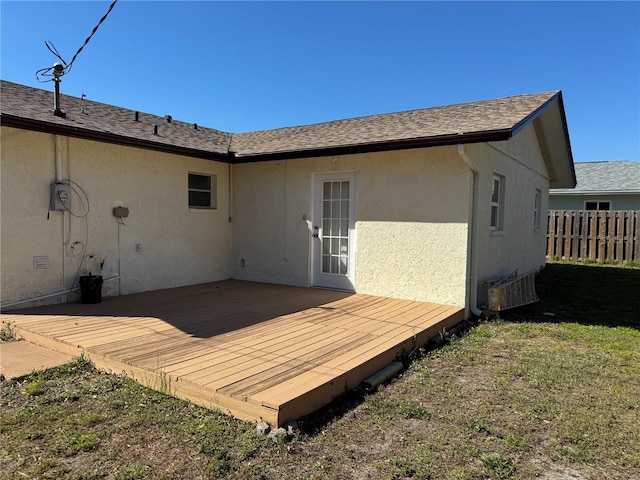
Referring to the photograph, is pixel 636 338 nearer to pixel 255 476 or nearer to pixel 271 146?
pixel 255 476

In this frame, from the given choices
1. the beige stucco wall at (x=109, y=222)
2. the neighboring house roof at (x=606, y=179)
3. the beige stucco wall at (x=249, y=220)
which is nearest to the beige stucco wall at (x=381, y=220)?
the beige stucco wall at (x=249, y=220)

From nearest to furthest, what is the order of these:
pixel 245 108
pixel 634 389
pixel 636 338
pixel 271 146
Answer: pixel 634 389, pixel 636 338, pixel 271 146, pixel 245 108

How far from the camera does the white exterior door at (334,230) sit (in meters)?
7.81

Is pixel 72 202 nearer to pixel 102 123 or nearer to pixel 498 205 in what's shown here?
pixel 102 123

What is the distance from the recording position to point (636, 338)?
5.68 metres

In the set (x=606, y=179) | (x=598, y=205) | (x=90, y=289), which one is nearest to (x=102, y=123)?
(x=90, y=289)

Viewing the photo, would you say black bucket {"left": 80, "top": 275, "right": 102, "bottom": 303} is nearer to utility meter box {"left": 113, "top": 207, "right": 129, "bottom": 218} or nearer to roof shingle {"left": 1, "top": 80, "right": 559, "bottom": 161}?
utility meter box {"left": 113, "top": 207, "right": 129, "bottom": 218}

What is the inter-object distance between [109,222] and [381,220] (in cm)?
487

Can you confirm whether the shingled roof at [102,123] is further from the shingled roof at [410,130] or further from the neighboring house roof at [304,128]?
the shingled roof at [410,130]

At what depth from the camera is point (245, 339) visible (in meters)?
4.68

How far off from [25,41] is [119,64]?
76.0 inches

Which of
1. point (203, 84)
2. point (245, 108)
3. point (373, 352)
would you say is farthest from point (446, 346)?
point (245, 108)

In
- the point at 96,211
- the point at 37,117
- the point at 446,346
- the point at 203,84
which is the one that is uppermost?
the point at 203,84

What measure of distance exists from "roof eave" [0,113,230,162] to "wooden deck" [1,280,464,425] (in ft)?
8.72
